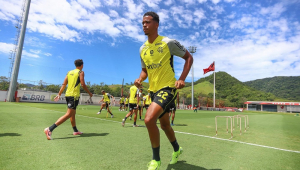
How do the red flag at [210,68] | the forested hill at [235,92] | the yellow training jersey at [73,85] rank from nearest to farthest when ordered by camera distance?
the yellow training jersey at [73,85] < the red flag at [210,68] < the forested hill at [235,92]

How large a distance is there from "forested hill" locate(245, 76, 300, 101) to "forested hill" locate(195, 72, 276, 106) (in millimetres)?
33675

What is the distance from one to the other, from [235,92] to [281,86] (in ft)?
251

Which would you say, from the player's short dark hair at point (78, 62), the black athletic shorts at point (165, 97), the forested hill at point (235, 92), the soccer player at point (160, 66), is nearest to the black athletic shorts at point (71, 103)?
the player's short dark hair at point (78, 62)

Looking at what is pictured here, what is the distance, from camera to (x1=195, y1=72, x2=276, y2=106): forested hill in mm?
112400

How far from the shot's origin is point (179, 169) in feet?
8.79

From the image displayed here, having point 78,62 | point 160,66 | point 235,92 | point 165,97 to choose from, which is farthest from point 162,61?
point 235,92

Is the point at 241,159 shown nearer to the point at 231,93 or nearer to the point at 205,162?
the point at 205,162

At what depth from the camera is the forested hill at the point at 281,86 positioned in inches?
6053

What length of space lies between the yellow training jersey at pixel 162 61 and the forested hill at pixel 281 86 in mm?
188474

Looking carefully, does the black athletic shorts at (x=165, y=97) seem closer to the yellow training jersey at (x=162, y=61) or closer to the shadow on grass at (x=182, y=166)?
the yellow training jersey at (x=162, y=61)

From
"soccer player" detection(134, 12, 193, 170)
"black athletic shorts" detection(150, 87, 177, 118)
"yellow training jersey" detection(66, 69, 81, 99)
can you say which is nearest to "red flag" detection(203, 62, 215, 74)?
"yellow training jersey" detection(66, 69, 81, 99)

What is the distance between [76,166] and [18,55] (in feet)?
121

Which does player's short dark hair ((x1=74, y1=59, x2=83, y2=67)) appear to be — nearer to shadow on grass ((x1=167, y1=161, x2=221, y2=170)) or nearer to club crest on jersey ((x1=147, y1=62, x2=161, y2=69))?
club crest on jersey ((x1=147, y1=62, x2=161, y2=69))

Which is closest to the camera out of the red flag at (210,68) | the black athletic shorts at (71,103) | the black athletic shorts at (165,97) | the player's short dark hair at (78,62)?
the black athletic shorts at (165,97)
